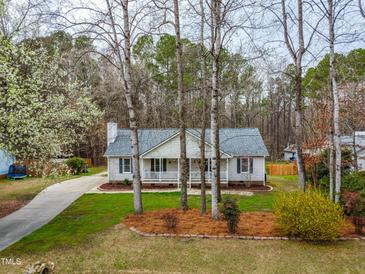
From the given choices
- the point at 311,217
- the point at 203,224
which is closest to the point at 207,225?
the point at 203,224

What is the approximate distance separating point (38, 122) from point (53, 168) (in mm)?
2238

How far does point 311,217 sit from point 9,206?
13.3 metres

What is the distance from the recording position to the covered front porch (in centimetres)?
2252

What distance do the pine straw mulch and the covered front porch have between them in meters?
10.3

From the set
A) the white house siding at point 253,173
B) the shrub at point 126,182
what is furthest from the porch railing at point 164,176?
the white house siding at point 253,173

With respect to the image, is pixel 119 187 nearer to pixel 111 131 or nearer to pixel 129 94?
pixel 111 131

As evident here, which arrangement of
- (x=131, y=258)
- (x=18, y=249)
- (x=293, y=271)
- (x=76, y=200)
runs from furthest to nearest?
1. (x=76, y=200)
2. (x=18, y=249)
3. (x=131, y=258)
4. (x=293, y=271)

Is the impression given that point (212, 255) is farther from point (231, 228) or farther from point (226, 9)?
point (226, 9)

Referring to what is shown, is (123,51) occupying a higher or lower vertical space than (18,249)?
higher

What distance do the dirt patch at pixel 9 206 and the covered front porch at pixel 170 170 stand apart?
847 cm

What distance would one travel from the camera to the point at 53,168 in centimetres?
1198

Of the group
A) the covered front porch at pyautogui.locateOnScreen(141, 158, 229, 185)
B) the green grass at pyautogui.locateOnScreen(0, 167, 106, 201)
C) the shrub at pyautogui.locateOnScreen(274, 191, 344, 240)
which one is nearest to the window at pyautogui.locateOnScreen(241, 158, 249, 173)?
the covered front porch at pyautogui.locateOnScreen(141, 158, 229, 185)

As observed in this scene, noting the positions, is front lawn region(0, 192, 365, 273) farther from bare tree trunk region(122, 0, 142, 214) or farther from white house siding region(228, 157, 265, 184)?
white house siding region(228, 157, 265, 184)

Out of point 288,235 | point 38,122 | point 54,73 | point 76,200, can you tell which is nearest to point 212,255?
point 288,235
